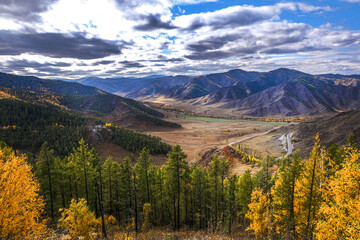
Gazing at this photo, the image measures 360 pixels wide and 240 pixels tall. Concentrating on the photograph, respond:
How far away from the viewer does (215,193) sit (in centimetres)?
3216

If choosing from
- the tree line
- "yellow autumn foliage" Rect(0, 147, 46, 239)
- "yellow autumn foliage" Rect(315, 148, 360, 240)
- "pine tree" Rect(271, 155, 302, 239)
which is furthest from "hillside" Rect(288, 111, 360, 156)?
"yellow autumn foliage" Rect(0, 147, 46, 239)

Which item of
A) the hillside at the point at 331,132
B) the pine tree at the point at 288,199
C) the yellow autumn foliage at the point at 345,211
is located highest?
the yellow autumn foliage at the point at 345,211

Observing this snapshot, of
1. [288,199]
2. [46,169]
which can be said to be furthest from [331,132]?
[46,169]

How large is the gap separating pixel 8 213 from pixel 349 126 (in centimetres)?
12507

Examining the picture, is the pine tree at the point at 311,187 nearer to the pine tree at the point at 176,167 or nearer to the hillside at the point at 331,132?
the pine tree at the point at 176,167

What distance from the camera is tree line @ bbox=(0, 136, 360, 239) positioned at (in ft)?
48.0

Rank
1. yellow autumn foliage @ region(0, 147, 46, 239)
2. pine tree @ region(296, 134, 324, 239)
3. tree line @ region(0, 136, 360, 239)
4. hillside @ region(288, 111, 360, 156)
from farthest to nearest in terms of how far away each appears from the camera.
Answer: hillside @ region(288, 111, 360, 156)
pine tree @ region(296, 134, 324, 239)
tree line @ region(0, 136, 360, 239)
yellow autumn foliage @ region(0, 147, 46, 239)

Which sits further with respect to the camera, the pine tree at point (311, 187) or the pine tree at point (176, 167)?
the pine tree at point (176, 167)

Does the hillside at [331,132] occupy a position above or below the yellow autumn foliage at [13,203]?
below

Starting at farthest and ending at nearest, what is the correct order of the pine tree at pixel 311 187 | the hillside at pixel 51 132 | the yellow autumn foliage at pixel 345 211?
the hillside at pixel 51 132 < the pine tree at pixel 311 187 < the yellow autumn foliage at pixel 345 211

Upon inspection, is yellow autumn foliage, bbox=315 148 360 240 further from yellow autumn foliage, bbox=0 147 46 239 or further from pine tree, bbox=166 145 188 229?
yellow autumn foliage, bbox=0 147 46 239

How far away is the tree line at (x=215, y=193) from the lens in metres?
14.6

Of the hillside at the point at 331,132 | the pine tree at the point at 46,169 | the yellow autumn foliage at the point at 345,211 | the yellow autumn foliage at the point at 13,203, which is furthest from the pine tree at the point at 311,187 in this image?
the hillside at the point at 331,132

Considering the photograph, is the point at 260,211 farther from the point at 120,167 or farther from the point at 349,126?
the point at 349,126
